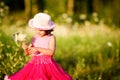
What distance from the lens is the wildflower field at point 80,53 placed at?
8555mm

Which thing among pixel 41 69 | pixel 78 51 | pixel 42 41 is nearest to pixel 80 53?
pixel 78 51

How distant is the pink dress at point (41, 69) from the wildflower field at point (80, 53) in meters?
0.81

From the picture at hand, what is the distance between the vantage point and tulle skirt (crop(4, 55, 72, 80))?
269 inches

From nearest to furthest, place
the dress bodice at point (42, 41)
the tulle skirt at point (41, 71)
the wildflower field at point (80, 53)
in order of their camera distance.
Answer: the tulle skirt at point (41, 71)
the dress bodice at point (42, 41)
the wildflower field at point (80, 53)

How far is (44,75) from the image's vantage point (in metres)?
6.80

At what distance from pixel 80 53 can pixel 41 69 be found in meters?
5.28

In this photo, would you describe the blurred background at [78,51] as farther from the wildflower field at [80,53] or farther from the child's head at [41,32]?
the child's head at [41,32]

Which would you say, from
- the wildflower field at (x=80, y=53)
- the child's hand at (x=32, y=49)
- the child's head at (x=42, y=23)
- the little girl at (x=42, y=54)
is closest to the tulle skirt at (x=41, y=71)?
the little girl at (x=42, y=54)

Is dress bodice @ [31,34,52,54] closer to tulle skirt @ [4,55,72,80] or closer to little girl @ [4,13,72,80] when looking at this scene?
little girl @ [4,13,72,80]

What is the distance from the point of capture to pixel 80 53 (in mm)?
12086

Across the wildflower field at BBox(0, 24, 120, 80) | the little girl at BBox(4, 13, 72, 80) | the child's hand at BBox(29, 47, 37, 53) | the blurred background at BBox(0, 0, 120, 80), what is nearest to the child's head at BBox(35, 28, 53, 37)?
the little girl at BBox(4, 13, 72, 80)

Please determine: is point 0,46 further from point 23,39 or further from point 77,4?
point 77,4

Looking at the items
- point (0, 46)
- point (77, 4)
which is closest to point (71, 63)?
point (0, 46)

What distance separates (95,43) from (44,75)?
6.29m
